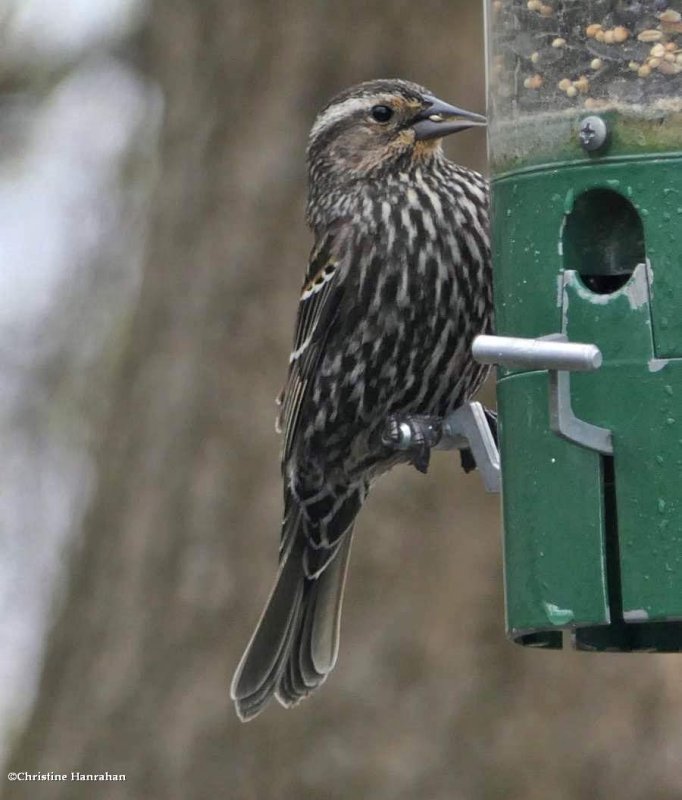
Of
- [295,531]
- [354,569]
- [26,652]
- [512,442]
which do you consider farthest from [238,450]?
[512,442]

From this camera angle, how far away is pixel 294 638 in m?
6.11

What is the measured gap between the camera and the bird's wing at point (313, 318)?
5.80 meters

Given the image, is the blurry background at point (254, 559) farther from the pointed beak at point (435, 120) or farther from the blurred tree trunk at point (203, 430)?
the pointed beak at point (435, 120)

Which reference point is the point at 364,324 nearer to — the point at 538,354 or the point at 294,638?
the point at 294,638

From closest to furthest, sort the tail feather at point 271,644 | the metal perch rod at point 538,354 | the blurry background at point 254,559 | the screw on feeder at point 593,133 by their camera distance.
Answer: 1. the metal perch rod at point 538,354
2. the screw on feeder at point 593,133
3. the tail feather at point 271,644
4. the blurry background at point 254,559

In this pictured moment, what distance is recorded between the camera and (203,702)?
23.6 ft

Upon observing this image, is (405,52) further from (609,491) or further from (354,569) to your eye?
(609,491)

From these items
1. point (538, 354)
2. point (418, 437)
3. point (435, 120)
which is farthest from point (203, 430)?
point (538, 354)

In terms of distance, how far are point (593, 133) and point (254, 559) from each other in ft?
10.0

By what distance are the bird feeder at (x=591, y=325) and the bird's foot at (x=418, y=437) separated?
657mm

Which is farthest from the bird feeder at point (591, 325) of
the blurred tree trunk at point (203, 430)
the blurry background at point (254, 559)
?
the blurred tree trunk at point (203, 430)

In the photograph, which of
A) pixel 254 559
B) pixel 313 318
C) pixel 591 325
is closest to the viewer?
pixel 591 325

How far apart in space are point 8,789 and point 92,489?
42.5 inches

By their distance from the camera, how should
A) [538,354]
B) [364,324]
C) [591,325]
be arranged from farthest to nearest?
[364,324], [591,325], [538,354]
